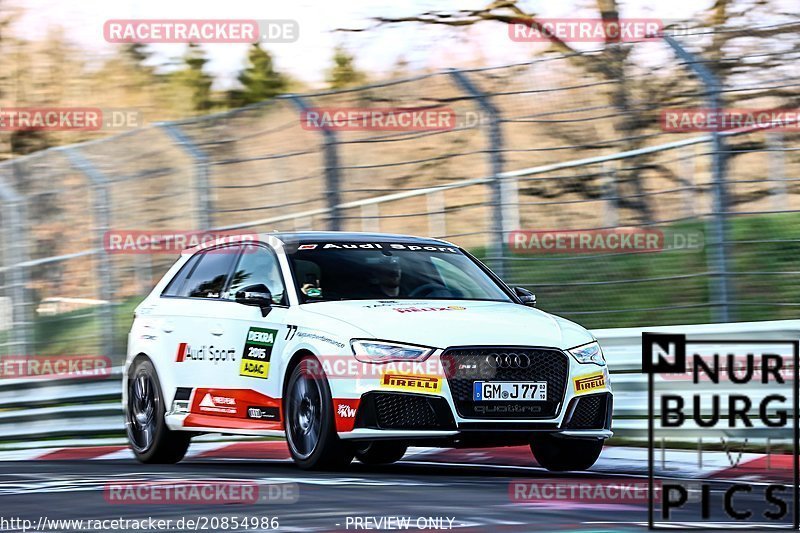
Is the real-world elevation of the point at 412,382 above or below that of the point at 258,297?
below

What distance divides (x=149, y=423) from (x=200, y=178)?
317 cm

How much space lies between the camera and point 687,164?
45.8ft

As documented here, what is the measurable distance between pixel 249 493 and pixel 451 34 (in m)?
10.6

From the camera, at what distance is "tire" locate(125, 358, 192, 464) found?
1144cm

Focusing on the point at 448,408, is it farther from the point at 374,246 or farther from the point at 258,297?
the point at 374,246

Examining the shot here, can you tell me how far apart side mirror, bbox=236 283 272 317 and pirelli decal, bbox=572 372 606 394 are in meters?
1.95

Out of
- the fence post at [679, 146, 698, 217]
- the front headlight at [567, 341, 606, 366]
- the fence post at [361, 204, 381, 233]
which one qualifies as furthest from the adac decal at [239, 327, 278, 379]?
the fence post at [679, 146, 698, 217]

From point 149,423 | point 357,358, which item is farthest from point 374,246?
point 149,423
